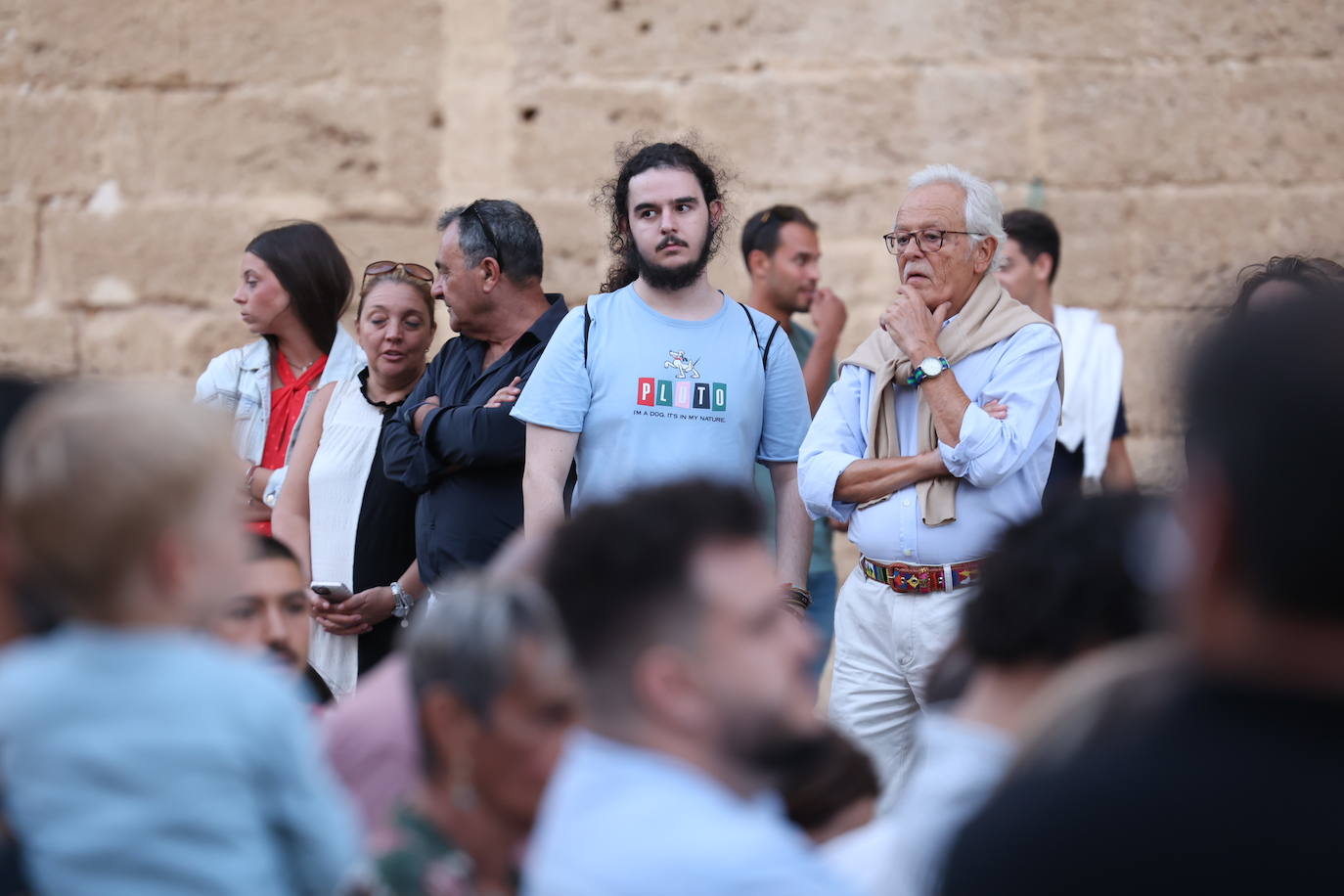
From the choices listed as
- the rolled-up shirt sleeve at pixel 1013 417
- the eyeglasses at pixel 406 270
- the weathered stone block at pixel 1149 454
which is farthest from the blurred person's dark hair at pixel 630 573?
the weathered stone block at pixel 1149 454

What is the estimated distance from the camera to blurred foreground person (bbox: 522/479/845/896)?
5.02 feet

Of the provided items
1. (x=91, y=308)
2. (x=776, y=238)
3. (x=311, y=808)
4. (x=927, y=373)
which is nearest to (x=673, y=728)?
(x=311, y=808)

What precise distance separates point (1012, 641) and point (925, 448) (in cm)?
194

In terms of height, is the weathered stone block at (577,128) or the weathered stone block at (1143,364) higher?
the weathered stone block at (577,128)

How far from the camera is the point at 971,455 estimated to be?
358cm

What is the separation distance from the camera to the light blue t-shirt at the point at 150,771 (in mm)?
1707

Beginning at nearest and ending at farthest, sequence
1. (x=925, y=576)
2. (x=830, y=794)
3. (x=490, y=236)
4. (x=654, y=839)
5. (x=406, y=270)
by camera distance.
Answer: (x=654, y=839) → (x=830, y=794) → (x=925, y=576) → (x=490, y=236) → (x=406, y=270)

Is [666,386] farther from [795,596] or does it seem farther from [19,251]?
[19,251]

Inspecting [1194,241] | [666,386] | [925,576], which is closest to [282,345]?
[666,386]

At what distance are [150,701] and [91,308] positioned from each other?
14.9ft

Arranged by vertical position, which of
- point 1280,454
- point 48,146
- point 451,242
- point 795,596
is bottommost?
point 795,596

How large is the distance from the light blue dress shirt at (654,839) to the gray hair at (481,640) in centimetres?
21

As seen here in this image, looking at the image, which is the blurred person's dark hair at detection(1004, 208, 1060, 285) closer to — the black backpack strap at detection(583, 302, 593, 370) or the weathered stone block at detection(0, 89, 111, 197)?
the black backpack strap at detection(583, 302, 593, 370)

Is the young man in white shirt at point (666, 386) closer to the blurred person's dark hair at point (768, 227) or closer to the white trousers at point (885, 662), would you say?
the white trousers at point (885, 662)
